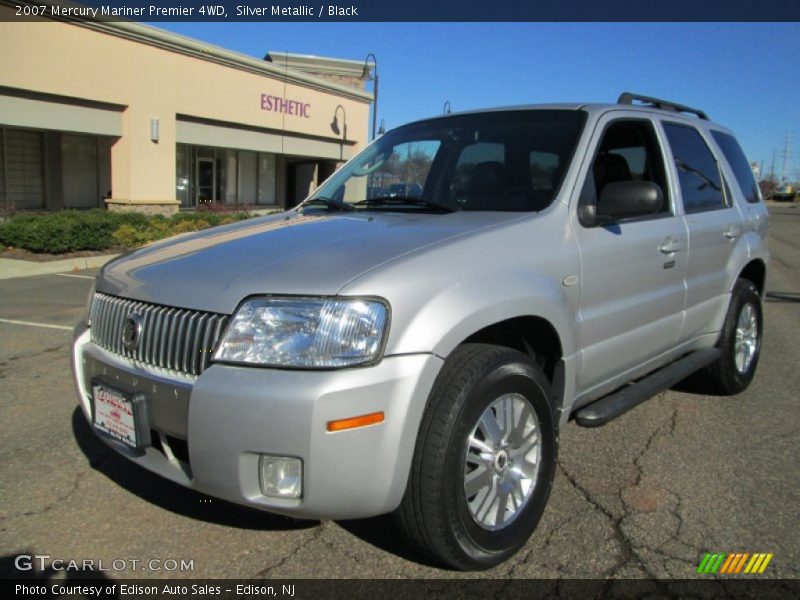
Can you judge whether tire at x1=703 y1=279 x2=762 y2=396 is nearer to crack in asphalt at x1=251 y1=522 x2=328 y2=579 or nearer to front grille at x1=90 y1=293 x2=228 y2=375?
crack in asphalt at x1=251 y1=522 x2=328 y2=579

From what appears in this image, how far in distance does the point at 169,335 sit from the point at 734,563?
7.99 ft

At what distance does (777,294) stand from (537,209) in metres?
8.55

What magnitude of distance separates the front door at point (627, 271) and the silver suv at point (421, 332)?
0.5 inches

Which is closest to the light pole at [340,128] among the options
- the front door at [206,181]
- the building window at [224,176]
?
the building window at [224,176]

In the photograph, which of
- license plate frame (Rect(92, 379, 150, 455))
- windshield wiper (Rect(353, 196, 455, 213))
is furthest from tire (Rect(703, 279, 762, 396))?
license plate frame (Rect(92, 379, 150, 455))

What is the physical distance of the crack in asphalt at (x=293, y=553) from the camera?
259cm

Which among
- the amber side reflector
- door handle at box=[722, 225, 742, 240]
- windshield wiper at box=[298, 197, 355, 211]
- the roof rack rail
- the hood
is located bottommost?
the amber side reflector

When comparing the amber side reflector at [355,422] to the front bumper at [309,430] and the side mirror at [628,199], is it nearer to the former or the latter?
the front bumper at [309,430]

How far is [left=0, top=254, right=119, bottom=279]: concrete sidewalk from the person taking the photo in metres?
10.7

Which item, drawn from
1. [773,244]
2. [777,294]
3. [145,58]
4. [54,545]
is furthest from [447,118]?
[773,244]

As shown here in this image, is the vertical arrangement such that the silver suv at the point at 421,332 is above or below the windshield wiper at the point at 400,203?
below

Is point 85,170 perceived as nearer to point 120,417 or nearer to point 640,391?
point 120,417

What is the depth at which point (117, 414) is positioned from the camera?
2.61m

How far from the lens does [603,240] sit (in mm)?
3277
